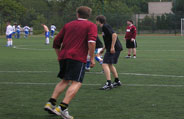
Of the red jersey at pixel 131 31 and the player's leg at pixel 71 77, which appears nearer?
the player's leg at pixel 71 77

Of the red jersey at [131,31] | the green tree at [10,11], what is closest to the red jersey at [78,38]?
the red jersey at [131,31]

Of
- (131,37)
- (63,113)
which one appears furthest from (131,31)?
(63,113)

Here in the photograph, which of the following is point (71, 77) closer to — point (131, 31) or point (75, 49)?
point (75, 49)

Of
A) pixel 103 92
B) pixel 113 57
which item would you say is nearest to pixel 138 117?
pixel 103 92

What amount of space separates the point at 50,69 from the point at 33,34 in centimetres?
4493

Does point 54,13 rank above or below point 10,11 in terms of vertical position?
below

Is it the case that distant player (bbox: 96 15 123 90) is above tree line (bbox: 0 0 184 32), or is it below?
below

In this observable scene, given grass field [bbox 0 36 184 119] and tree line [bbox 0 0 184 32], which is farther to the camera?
tree line [bbox 0 0 184 32]

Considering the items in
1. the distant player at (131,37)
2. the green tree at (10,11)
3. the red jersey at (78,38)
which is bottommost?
the distant player at (131,37)

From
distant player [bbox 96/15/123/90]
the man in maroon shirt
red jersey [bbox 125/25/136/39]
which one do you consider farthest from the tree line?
the man in maroon shirt

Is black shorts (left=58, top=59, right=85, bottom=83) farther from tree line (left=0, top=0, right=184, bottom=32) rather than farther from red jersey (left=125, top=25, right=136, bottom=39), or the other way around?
tree line (left=0, top=0, right=184, bottom=32)

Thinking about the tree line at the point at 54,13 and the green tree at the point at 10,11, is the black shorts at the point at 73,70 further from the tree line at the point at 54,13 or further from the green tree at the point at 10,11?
the green tree at the point at 10,11

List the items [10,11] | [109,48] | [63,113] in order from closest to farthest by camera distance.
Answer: [63,113] → [109,48] → [10,11]

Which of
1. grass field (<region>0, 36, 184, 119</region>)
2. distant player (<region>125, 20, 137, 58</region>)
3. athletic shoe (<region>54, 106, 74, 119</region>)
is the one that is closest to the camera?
athletic shoe (<region>54, 106, 74, 119</region>)
